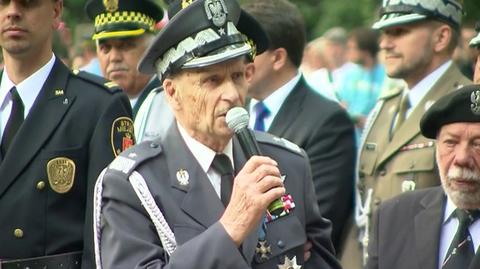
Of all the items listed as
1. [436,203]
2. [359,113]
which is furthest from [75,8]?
[436,203]

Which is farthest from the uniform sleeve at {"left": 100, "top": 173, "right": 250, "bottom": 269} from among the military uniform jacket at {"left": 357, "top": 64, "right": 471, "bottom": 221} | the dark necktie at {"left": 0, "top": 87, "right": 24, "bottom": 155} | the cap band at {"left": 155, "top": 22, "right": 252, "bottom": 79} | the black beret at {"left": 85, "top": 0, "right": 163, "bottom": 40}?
the black beret at {"left": 85, "top": 0, "right": 163, "bottom": 40}

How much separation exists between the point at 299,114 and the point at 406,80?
0.73m

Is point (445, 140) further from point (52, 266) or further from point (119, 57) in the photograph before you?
point (119, 57)

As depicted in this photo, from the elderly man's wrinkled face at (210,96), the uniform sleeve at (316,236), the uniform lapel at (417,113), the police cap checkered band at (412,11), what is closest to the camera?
the elderly man's wrinkled face at (210,96)

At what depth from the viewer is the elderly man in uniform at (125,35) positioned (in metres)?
9.62

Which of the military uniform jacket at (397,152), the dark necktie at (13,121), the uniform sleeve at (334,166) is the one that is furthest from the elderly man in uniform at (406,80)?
the dark necktie at (13,121)

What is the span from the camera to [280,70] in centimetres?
962

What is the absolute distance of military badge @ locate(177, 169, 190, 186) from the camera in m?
6.12

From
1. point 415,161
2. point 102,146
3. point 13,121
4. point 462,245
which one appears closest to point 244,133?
point 102,146

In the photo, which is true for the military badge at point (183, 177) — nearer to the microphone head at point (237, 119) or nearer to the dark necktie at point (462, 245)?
the microphone head at point (237, 119)

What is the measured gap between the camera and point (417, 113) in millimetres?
9211

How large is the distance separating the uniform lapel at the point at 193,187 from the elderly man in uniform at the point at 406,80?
10.3ft

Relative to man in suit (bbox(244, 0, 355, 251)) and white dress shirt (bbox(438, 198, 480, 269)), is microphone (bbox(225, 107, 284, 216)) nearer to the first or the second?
white dress shirt (bbox(438, 198, 480, 269))

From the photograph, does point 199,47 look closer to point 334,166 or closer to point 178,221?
point 178,221
